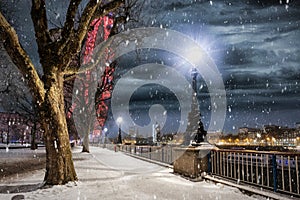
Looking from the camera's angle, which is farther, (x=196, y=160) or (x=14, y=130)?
(x=14, y=130)

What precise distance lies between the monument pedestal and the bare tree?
15.6 ft

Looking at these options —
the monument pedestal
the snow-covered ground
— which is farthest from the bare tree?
the monument pedestal

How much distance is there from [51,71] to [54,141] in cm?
241

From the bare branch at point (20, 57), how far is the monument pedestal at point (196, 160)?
6.30 meters

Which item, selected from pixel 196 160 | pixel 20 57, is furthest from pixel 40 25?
pixel 196 160

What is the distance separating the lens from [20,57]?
9.17 m

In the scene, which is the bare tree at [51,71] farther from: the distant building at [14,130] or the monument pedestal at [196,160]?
the distant building at [14,130]

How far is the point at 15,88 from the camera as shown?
114 feet

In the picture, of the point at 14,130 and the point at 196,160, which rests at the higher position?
the point at 14,130

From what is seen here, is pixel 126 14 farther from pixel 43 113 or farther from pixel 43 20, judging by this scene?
pixel 43 113

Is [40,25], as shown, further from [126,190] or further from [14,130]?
[14,130]

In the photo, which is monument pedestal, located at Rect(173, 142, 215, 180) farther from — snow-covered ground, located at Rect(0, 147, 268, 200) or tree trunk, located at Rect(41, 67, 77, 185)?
tree trunk, located at Rect(41, 67, 77, 185)

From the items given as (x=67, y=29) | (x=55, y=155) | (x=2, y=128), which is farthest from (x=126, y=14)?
(x=2, y=128)

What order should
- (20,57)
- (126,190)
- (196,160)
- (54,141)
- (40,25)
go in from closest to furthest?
(126,190)
(20,57)
(54,141)
(40,25)
(196,160)
